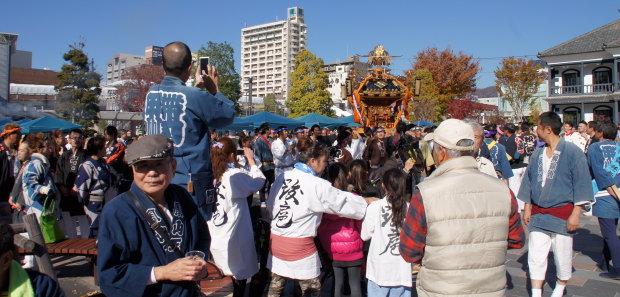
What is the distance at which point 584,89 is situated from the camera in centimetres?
3428

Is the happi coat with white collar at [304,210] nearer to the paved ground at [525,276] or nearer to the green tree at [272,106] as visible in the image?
the paved ground at [525,276]

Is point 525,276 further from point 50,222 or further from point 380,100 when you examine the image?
point 380,100

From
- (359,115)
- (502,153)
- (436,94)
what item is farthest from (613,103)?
(502,153)

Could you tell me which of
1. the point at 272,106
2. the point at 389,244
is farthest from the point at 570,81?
the point at 272,106

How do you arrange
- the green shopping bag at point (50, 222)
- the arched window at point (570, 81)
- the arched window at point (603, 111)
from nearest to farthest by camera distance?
the green shopping bag at point (50, 222), the arched window at point (603, 111), the arched window at point (570, 81)

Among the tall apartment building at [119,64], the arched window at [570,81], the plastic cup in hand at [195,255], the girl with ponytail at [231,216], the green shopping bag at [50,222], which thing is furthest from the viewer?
the tall apartment building at [119,64]

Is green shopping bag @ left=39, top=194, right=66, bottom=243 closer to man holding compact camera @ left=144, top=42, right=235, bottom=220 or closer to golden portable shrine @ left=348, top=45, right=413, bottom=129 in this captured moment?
man holding compact camera @ left=144, top=42, right=235, bottom=220

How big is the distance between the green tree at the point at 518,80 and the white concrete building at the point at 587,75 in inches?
48.2

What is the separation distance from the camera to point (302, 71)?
42.6 meters

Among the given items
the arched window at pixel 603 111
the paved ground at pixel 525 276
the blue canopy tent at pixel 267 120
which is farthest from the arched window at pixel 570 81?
the paved ground at pixel 525 276

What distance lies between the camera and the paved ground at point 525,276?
5.22m

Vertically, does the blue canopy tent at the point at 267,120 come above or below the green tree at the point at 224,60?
below

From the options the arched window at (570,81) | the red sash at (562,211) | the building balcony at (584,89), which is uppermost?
the arched window at (570,81)

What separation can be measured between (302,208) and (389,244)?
2.61ft
